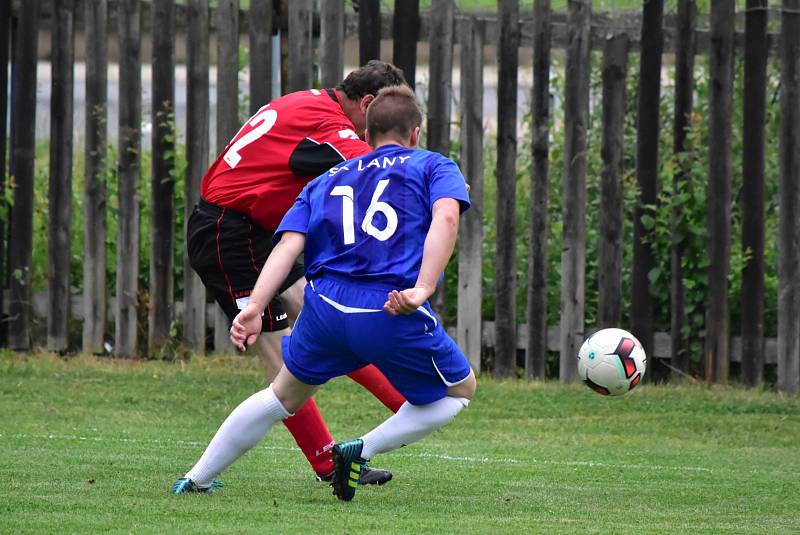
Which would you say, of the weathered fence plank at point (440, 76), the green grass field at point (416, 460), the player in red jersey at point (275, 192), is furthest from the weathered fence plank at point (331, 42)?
the player in red jersey at point (275, 192)

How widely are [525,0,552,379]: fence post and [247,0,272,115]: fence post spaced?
1.85 meters

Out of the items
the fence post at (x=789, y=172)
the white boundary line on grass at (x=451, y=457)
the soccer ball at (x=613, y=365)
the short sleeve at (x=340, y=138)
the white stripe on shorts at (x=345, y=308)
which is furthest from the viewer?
the fence post at (x=789, y=172)

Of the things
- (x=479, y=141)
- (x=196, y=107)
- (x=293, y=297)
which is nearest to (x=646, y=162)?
(x=479, y=141)

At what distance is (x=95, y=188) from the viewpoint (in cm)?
989

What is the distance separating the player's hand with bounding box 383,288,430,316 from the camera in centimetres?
456

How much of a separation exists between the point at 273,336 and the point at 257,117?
3.14 feet

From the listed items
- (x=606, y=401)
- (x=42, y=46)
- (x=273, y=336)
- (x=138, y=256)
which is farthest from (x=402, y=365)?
(x=42, y=46)

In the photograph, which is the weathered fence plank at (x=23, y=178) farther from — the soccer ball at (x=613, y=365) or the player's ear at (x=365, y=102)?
the soccer ball at (x=613, y=365)

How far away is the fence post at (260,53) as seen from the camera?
9.38 m

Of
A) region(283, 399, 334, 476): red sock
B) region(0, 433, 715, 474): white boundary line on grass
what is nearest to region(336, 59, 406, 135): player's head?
region(283, 399, 334, 476): red sock

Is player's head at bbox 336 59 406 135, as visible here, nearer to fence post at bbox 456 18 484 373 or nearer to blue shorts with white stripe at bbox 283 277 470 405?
blue shorts with white stripe at bbox 283 277 470 405

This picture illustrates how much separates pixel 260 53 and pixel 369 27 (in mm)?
804

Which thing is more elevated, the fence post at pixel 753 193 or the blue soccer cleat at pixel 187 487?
the fence post at pixel 753 193

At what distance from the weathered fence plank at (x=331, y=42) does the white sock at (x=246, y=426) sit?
4.45 metres
